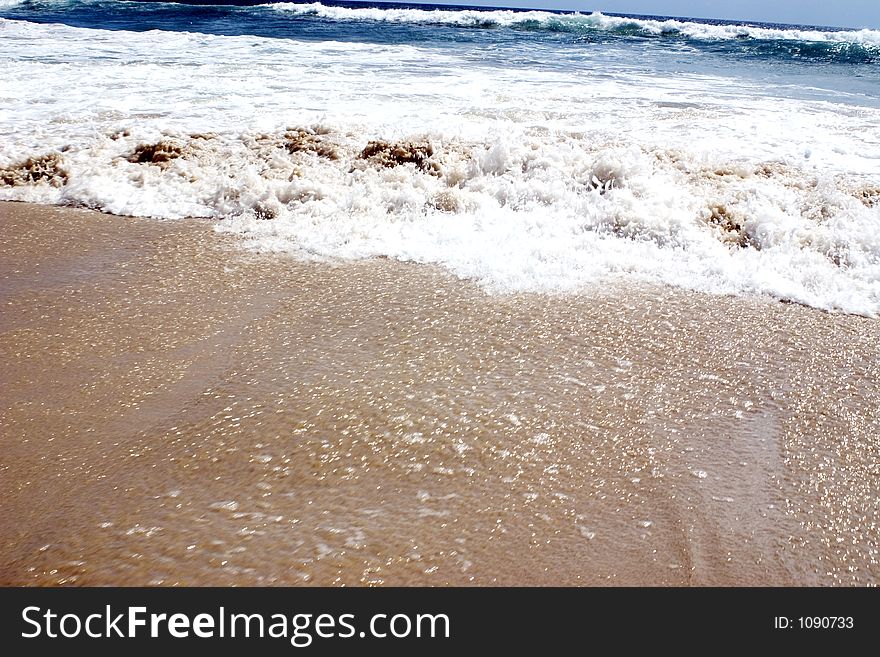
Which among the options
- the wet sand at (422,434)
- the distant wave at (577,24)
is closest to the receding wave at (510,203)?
the wet sand at (422,434)

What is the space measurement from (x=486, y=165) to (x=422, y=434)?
300cm

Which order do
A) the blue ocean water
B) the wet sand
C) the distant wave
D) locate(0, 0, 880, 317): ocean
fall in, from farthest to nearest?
1. the distant wave
2. the blue ocean water
3. locate(0, 0, 880, 317): ocean
4. the wet sand

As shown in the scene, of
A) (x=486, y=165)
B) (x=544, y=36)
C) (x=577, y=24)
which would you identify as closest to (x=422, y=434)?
(x=486, y=165)

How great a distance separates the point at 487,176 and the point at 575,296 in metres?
1.83

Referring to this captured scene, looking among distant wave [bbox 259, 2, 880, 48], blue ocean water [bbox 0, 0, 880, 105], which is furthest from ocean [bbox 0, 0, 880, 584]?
distant wave [bbox 259, 2, 880, 48]

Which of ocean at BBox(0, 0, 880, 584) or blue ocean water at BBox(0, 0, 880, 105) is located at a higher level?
blue ocean water at BBox(0, 0, 880, 105)

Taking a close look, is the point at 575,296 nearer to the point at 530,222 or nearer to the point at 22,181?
the point at 530,222

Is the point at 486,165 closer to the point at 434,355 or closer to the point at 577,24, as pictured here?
the point at 434,355

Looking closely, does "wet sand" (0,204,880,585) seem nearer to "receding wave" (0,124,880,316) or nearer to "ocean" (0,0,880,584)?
"ocean" (0,0,880,584)

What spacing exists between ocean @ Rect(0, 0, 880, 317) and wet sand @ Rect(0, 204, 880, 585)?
0.50m

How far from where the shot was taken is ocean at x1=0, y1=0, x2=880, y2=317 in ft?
10.7

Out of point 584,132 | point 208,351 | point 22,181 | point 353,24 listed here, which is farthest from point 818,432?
point 353,24

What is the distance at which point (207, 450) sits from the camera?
1.85 metres

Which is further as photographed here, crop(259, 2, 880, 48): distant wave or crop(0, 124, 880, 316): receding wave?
crop(259, 2, 880, 48): distant wave
